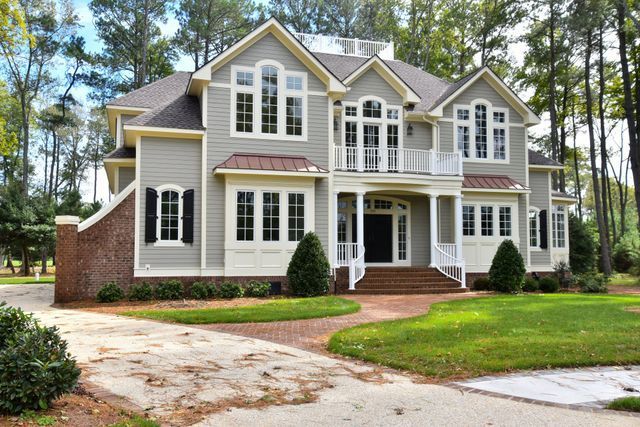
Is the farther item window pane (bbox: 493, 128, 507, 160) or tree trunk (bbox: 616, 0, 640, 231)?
tree trunk (bbox: 616, 0, 640, 231)

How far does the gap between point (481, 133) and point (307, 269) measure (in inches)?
394

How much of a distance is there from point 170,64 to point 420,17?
17.8 m

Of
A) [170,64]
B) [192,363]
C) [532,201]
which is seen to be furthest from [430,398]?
[170,64]

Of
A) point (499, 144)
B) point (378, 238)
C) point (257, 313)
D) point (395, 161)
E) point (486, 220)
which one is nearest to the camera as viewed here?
point (257, 313)

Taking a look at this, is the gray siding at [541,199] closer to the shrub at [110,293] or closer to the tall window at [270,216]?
the tall window at [270,216]

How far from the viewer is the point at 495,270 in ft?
59.9

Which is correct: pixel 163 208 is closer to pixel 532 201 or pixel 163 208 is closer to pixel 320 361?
pixel 320 361

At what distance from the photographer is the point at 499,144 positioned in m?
21.8

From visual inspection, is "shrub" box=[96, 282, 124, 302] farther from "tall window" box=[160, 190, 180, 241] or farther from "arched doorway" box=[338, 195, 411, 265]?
"arched doorway" box=[338, 195, 411, 265]

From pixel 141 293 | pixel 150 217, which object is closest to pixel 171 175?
pixel 150 217

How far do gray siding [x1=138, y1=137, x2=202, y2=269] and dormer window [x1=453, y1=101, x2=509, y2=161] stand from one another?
1043 cm

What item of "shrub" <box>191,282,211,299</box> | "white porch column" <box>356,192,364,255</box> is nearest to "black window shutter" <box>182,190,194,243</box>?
"shrub" <box>191,282,211,299</box>

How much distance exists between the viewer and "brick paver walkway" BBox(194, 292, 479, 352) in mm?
9336

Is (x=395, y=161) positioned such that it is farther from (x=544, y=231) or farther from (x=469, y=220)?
(x=544, y=231)
